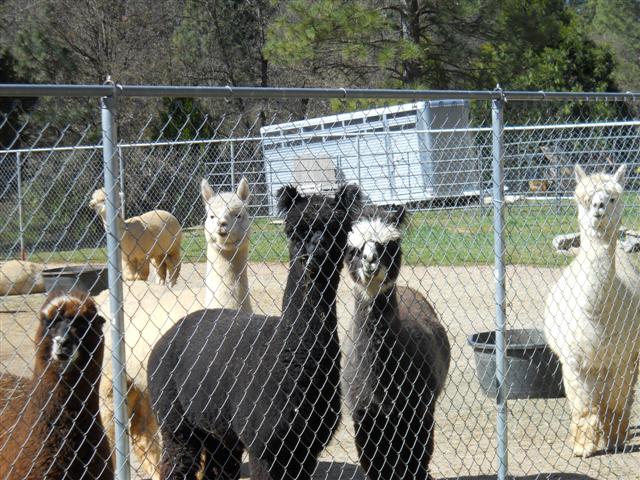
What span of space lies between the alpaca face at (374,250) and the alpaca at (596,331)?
5.36 ft

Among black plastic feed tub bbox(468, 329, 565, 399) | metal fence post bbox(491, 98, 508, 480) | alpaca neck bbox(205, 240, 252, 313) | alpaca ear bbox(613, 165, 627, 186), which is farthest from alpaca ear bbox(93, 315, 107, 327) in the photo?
alpaca ear bbox(613, 165, 627, 186)

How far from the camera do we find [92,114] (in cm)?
1739

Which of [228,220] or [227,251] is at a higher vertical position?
[228,220]

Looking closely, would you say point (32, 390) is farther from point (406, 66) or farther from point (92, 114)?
point (406, 66)

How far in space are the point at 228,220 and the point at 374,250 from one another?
1.60 m

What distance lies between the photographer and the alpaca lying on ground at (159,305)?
483 cm

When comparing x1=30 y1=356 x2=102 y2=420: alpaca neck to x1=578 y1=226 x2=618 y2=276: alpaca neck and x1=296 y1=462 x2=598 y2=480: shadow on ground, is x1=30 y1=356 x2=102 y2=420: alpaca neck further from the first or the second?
x1=578 y1=226 x2=618 y2=276: alpaca neck

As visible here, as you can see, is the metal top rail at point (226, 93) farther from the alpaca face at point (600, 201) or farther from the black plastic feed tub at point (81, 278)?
the black plastic feed tub at point (81, 278)

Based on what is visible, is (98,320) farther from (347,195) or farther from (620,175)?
(620,175)

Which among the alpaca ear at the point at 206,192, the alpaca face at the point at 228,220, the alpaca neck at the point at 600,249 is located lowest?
the alpaca face at the point at 228,220

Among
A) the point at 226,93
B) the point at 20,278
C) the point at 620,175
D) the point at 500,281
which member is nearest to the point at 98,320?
the point at 226,93

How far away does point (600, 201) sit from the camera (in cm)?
511

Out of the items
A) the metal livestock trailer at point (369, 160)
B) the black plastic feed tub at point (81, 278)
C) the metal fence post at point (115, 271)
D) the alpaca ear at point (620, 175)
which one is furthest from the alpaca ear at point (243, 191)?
the black plastic feed tub at point (81, 278)

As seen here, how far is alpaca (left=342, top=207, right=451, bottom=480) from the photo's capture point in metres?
4.11
